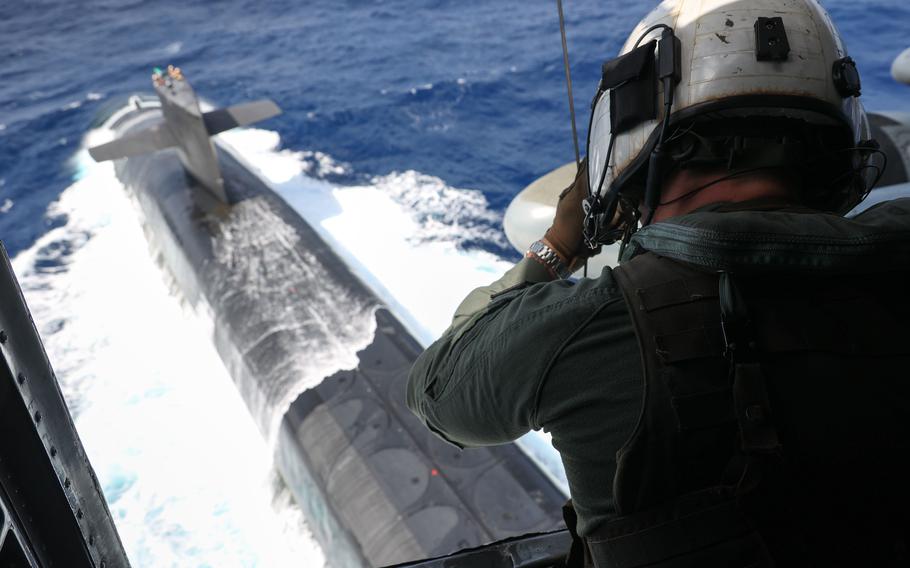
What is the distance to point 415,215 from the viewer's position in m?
10.8

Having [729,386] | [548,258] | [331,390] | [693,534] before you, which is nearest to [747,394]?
[729,386]

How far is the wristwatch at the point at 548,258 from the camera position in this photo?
1936mm

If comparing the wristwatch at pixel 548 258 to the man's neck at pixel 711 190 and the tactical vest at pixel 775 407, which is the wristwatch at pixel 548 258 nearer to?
the man's neck at pixel 711 190

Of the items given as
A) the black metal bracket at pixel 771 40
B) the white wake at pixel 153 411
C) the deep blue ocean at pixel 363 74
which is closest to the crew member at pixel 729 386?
the black metal bracket at pixel 771 40

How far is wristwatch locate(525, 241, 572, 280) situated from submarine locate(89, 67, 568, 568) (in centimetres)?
264

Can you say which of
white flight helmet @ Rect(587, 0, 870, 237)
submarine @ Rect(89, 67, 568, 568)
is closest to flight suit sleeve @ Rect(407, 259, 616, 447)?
white flight helmet @ Rect(587, 0, 870, 237)

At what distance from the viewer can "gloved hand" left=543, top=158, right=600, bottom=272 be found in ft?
6.41

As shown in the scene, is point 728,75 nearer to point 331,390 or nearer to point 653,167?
point 653,167

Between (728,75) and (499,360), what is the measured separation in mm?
850

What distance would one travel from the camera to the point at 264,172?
42.2ft

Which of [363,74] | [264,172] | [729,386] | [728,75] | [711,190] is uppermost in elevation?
[728,75]

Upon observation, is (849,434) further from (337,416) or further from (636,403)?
(337,416)

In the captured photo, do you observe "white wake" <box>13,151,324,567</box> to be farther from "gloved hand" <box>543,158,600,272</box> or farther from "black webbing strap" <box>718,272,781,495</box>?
"black webbing strap" <box>718,272,781,495</box>

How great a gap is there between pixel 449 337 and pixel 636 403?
1.87 feet
